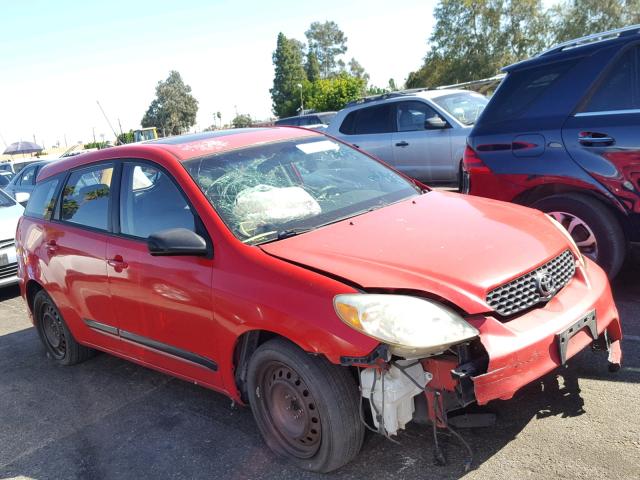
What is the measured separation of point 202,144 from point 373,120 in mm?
7072

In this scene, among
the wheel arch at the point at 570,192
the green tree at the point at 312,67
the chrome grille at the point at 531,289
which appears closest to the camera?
the chrome grille at the point at 531,289

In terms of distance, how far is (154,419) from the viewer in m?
3.81

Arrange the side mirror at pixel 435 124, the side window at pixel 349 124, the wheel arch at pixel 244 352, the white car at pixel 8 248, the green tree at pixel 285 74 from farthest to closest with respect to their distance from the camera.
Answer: the green tree at pixel 285 74
the side window at pixel 349 124
the side mirror at pixel 435 124
the white car at pixel 8 248
the wheel arch at pixel 244 352

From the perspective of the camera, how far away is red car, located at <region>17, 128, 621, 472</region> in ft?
8.46

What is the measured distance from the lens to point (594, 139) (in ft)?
14.7

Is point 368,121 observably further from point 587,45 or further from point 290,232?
point 290,232

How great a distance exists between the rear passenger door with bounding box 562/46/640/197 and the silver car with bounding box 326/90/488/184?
4.73 metres

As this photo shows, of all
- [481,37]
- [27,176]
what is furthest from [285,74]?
[27,176]

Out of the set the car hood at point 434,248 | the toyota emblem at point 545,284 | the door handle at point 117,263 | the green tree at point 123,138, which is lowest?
the toyota emblem at point 545,284

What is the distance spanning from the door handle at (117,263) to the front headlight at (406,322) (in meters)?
1.74

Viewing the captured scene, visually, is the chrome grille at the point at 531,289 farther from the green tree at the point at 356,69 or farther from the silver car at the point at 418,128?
the green tree at the point at 356,69

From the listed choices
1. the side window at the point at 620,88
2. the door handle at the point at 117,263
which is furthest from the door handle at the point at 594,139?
the door handle at the point at 117,263

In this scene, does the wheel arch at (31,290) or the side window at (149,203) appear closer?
the side window at (149,203)

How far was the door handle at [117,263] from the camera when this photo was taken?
3782 mm
